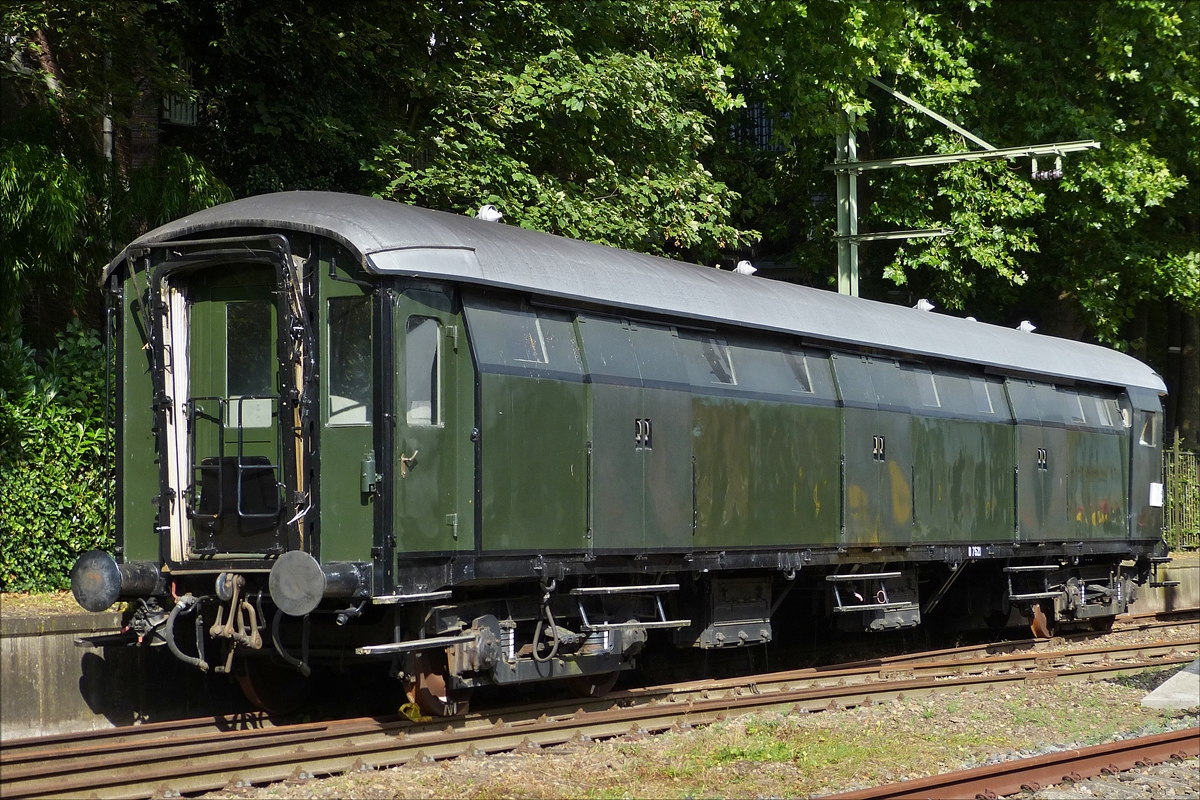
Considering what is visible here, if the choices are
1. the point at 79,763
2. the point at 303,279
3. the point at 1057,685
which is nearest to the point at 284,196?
the point at 303,279

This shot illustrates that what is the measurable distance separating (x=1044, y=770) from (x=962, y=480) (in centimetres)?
621

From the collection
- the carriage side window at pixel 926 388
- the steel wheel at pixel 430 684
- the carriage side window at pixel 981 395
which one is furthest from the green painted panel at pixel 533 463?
the carriage side window at pixel 981 395

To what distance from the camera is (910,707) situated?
11242 millimetres

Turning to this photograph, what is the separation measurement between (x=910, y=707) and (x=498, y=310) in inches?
196

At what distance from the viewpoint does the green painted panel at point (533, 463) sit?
9.24 m

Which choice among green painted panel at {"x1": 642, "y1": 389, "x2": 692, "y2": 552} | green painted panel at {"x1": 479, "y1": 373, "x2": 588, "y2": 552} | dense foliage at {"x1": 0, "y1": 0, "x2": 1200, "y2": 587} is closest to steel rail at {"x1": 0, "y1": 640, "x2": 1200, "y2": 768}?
green painted panel at {"x1": 642, "y1": 389, "x2": 692, "y2": 552}

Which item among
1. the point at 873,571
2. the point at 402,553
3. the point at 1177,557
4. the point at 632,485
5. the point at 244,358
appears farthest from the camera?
the point at 1177,557

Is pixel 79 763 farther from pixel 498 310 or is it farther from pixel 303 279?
pixel 498 310

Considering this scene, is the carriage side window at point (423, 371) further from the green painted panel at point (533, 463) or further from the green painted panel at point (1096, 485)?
the green painted panel at point (1096, 485)

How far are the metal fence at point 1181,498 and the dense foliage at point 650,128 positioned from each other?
255 cm

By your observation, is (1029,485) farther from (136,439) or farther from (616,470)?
(136,439)

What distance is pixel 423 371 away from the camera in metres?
8.91

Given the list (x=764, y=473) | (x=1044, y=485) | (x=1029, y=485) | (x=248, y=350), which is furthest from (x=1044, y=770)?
(x=1044, y=485)

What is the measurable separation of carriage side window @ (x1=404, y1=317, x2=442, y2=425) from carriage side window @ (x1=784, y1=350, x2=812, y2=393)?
4280mm
